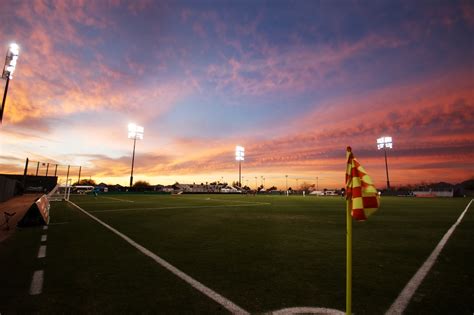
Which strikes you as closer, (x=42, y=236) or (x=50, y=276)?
(x=50, y=276)

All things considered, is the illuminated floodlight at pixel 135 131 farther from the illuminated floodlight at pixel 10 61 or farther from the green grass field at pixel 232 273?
the green grass field at pixel 232 273

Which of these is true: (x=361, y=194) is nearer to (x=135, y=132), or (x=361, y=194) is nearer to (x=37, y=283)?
(x=37, y=283)

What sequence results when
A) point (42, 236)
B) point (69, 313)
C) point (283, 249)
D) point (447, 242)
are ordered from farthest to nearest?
point (42, 236) < point (447, 242) < point (283, 249) < point (69, 313)

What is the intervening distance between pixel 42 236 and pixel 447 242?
1240 centimetres

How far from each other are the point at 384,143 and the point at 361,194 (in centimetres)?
7941

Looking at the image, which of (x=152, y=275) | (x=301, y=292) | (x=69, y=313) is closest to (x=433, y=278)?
(x=301, y=292)

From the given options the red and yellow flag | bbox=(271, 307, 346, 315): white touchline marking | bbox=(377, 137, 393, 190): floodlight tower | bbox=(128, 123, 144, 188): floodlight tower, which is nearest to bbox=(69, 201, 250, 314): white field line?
bbox=(271, 307, 346, 315): white touchline marking

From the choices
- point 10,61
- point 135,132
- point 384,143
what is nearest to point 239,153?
point 135,132

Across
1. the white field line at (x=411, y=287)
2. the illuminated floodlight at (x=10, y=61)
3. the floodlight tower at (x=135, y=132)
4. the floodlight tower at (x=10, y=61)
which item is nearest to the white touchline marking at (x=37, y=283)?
the white field line at (x=411, y=287)

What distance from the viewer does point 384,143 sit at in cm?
7269

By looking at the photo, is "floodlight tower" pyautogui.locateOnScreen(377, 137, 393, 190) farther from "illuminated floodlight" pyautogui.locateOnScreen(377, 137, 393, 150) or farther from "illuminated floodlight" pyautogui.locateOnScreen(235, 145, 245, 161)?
"illuminated floodlight" pyautogui.locateOnScreen(235, 145, 245, 161)

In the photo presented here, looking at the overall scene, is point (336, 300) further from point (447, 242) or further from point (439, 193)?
point (439, 193)

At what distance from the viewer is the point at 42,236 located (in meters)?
8.68

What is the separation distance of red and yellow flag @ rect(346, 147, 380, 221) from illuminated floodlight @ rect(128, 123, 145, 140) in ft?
220
